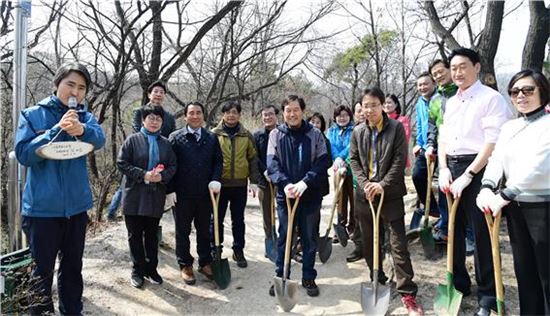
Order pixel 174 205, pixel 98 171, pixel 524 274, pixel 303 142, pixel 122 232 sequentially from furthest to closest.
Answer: pixel 98 171 < pixel 122 232 < pixel 174 205 < pixel 303 142 < pixel 524 274

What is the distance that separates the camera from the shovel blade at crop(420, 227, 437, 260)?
4297 mm

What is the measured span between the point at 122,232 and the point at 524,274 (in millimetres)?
4478

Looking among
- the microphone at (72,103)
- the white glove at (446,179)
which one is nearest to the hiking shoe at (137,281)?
the microphone at (72,103)

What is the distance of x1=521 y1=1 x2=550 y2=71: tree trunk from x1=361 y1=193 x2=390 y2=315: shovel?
3551mm

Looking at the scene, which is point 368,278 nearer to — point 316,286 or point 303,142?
point 316,286

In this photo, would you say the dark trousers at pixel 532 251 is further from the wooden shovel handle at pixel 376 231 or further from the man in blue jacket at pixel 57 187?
the man in blue jacket at pixel 57 187

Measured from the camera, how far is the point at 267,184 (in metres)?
4.72

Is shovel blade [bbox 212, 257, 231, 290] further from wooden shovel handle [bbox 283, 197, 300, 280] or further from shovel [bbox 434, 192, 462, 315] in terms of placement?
shovel [bbox 434, 192, 462, 315]

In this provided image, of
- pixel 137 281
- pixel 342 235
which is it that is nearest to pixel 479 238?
pixel 342 235

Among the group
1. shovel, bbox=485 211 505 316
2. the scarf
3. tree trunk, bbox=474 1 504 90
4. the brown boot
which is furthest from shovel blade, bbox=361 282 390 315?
tree trunk, bbox=474 1 504 90

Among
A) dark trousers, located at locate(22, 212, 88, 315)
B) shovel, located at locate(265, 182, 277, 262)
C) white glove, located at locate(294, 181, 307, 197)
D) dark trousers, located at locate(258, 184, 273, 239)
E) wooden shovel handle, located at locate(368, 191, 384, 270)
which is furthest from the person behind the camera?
dark trousers, located at locate(258, 184, 273, 239)

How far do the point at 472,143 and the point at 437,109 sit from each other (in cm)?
100

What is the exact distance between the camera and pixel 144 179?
12.0ft

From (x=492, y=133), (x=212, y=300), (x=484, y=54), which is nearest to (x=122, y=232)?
(x=212, y=300)
